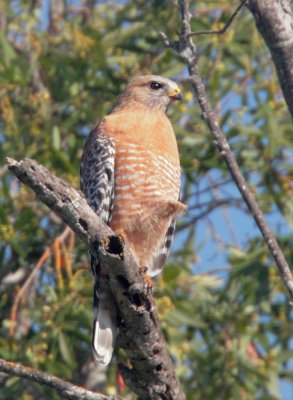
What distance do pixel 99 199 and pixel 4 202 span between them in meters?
1.39

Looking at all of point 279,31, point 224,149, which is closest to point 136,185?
point 224,149

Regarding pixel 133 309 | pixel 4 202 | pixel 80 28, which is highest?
pixel 80 28

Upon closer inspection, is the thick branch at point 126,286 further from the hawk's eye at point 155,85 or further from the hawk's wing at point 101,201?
the hawk's eye at point 155,85

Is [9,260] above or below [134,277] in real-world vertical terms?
above

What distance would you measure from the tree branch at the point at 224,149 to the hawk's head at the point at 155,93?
164cm

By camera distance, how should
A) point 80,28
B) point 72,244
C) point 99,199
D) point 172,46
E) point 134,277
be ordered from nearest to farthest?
point 134,277 < point 172,46 < point 99,199 < point 72,244 < point 80,28

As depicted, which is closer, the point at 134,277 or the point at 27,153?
the point at 134,277

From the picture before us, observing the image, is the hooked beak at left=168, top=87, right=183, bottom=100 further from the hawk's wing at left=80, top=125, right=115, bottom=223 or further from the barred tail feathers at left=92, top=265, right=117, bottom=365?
the barred tail feathers at left=92, top=265, right=117, bottom=365

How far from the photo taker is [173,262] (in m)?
7.36

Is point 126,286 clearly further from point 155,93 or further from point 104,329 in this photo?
point 155,93

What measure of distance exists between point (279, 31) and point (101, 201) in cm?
149

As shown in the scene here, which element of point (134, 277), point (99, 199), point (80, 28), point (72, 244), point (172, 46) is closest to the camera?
point (134, 277)

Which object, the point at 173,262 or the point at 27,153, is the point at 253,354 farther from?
the point at 27,153

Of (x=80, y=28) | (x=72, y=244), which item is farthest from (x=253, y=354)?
(x=80, y=28)
